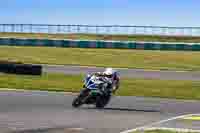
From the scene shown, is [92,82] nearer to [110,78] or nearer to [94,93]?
Answer: [94,93]

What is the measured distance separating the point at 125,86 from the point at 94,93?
24.3 feet

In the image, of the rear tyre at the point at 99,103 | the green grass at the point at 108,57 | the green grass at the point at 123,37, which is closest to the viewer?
the rear tyre at the point at 99,103

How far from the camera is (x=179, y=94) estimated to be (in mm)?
22812

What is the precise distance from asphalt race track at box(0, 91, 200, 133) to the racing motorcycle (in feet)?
0.73

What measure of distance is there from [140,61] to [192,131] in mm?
29751

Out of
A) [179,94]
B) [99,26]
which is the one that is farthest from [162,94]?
[99,26]

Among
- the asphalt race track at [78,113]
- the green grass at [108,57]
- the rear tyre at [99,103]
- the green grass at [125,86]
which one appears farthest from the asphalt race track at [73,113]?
the green grass at [108,57]

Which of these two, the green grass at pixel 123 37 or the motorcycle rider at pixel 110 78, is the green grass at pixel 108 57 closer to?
the green grass at pixel 123 37

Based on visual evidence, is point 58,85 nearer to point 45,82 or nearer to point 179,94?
point 45,82

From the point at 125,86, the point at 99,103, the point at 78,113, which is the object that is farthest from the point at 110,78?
the point at 125,86

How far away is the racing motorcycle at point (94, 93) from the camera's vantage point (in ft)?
58.3

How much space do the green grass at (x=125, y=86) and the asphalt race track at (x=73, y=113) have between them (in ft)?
5.91

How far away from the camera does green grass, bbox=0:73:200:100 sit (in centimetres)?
2291

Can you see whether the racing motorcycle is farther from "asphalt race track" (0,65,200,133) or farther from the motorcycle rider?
"asphalt race track" (0,65,200,133)
